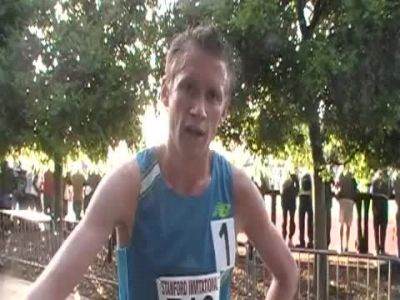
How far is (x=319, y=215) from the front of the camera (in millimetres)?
6133

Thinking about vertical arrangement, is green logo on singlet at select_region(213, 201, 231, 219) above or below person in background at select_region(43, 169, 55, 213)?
below

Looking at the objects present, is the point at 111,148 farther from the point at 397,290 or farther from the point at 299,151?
the point at 397,290

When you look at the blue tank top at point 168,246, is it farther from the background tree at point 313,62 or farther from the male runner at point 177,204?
the background tree at point 313,62

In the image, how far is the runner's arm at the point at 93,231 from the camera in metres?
0.98

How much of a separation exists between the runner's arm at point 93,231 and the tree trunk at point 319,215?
3641 millimetres

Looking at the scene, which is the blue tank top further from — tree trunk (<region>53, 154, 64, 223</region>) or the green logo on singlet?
tree trunk (<region>53, 154, 64, 223</region>)

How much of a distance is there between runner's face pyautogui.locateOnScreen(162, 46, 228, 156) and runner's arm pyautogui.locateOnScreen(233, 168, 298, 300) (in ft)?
0.44

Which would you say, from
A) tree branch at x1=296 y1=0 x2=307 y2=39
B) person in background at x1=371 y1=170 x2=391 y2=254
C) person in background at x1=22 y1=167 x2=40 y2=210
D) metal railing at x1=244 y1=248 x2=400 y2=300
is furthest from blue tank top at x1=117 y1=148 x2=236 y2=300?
person in background at x1=22 y1=167 x2=40 y2=210

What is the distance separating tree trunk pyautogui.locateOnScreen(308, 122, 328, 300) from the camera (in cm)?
465

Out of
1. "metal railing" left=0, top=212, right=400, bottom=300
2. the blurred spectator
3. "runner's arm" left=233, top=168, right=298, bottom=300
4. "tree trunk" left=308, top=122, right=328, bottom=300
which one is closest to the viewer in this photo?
"runner's arm" left=233, top=168, right=298, bottom=300

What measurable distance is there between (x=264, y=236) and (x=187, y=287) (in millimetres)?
242

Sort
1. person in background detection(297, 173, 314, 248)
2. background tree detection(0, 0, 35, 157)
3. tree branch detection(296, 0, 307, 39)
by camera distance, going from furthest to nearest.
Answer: person in background detection(297, 173, 314, 248)
background tree detection(0, 0, 35, 157)
tree branch detection(296, 0, 307, 39)

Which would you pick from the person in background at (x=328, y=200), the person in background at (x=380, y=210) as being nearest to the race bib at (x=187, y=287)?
the person in background at (x=328, y=200)

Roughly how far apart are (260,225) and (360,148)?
4.05 meters
